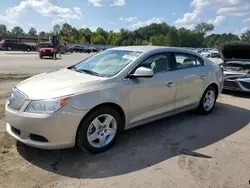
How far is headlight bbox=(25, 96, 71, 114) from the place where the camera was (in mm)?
3164

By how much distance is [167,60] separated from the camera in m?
4.70

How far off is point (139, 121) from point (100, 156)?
94 centimetres

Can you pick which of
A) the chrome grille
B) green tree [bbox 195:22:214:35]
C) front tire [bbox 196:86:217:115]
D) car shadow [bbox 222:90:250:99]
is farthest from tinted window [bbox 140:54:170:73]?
green tree [bbox 195:22:214:35]

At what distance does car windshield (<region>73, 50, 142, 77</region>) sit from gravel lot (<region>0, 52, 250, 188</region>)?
3.93 ft

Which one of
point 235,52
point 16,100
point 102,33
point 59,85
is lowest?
point 16,100

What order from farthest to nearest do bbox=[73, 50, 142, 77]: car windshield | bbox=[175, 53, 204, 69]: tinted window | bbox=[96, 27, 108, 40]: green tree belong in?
1. bbox=[96, 27, 108, 40]: green tree
2. bbox=[175, 53, 204, 69]: tinted window
3. bbox=[73, 50, 142, 77]: car windshield

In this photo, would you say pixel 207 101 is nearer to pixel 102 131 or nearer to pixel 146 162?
Result: pixel 146 162

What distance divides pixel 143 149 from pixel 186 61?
7.27 feet

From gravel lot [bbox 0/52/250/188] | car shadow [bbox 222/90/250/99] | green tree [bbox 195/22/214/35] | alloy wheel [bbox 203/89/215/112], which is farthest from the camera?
green tree [bbox 195/22/214/35]

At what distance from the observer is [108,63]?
14.2ft

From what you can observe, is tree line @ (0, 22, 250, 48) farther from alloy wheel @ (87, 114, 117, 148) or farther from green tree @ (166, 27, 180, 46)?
alloy wheel @ (87, 114, 117, 148)

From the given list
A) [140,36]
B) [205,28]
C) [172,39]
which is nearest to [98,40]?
[172,39]

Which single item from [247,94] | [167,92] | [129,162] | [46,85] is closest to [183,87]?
[167,92]

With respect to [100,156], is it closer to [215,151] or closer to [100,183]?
[100,183]
